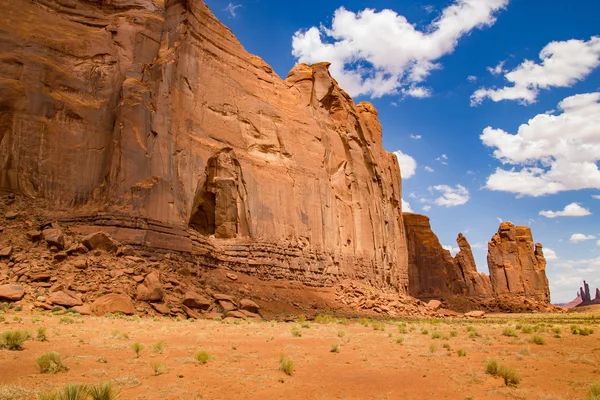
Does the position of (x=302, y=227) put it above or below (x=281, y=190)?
below

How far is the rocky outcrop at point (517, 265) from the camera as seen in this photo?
240 ft

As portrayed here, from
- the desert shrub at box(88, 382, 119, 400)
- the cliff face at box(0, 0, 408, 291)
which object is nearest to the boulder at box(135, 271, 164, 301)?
the cliff face at box(0, 0, 408, 291)

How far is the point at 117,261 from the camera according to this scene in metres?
21.6

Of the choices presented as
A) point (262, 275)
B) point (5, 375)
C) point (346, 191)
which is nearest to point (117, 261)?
point (262, 275)

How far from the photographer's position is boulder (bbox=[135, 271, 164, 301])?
2033 cm

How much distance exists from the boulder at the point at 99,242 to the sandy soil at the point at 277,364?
18.5 ft

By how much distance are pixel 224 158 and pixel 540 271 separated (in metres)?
63.0

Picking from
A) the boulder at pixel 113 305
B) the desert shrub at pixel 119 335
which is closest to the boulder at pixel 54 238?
the boulder at pixel 113 305

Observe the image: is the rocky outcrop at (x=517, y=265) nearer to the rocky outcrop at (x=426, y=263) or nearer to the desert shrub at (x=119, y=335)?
the rocky outcrop at (x=426, y=263)

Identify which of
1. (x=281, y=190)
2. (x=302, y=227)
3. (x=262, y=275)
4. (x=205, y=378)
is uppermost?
(x=281, y=190)

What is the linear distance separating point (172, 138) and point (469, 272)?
214 feet

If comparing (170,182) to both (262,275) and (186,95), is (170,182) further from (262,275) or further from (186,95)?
(262,275)

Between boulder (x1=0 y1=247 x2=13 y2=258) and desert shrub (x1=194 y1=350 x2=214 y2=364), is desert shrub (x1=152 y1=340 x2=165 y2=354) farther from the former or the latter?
boulder (x1=0 y1=247 x2=13 y2=258)

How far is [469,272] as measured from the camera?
7969cm
